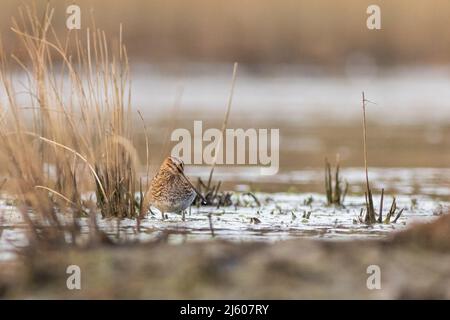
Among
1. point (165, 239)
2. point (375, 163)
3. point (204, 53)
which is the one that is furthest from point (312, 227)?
point (204, 53)

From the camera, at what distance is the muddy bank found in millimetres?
6289

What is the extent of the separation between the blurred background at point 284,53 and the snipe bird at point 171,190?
39.9 ft

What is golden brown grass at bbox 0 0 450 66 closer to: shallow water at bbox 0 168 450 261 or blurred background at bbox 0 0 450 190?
blurred background at bbox 0 0 450 190

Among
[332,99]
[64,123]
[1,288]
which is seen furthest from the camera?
[332,99]

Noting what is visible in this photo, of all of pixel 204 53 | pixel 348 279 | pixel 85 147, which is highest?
pixel 204 53

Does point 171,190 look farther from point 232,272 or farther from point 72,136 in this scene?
point 232,272

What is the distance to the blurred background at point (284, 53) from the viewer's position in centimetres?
2322

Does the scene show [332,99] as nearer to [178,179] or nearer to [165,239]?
[178,179]

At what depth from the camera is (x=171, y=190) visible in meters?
A: 9.16

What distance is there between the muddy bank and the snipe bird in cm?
209

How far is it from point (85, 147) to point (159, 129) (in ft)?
28.6

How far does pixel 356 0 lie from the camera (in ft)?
92.5

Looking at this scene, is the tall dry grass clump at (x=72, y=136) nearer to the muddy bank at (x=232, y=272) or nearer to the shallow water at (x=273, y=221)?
the shallow water at (x=273, y=221)

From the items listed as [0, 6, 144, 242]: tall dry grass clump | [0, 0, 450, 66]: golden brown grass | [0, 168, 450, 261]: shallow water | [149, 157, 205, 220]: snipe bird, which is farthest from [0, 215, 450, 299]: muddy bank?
[0, 0, 450, 66]: golden brown grass
